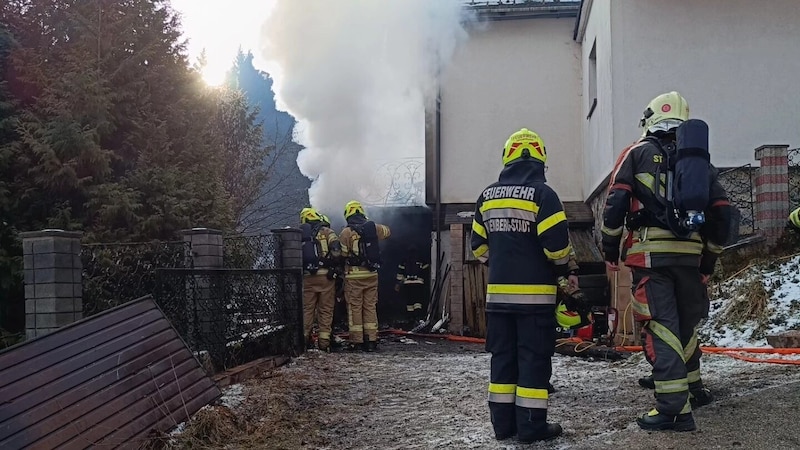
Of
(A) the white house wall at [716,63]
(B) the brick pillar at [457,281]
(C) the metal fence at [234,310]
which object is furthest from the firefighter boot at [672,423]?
(B) the brick pillar at [457,281]

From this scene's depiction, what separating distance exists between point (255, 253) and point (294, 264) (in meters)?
0.49

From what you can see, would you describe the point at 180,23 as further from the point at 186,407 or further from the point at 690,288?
the point at 690,288

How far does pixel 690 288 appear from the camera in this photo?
3.74m

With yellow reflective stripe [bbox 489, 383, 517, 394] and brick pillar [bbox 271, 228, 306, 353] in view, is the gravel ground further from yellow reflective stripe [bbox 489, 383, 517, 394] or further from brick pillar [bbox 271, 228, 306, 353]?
brick pillar [bbox 271, 228, 306, 353]

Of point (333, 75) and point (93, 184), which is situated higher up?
point (333, 75)

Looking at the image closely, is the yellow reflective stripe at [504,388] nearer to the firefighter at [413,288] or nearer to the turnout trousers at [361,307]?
the turnout trousers at [361,307]

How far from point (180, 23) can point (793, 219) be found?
1031cm

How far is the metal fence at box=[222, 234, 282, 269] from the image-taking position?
765 centimetres

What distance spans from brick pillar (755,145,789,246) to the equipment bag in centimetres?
474

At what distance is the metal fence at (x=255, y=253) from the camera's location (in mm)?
7649

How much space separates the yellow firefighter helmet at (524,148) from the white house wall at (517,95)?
28.2ft

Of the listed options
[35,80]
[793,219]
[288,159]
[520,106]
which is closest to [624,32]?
[520,106]

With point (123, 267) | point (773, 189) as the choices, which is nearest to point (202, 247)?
point (123, 267)

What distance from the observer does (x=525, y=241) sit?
3.95 meters
